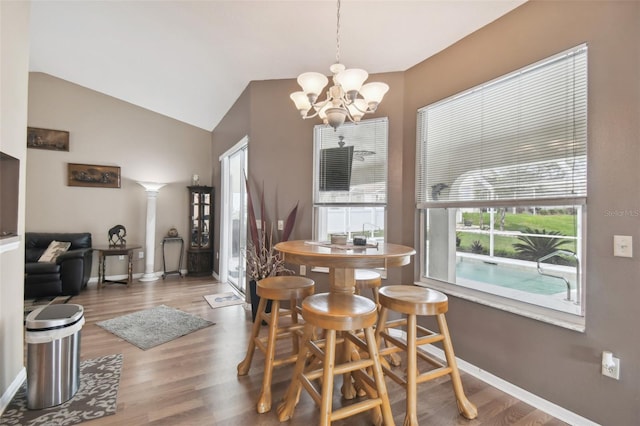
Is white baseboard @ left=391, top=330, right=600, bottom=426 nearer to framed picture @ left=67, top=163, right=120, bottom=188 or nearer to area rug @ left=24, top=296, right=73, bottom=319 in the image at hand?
area rug @ left=24, top=296, right=73, bottom=319

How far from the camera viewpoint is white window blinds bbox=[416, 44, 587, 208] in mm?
1768

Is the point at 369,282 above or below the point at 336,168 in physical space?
below

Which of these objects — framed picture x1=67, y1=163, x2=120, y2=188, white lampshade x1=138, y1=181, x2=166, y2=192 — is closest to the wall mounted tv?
white lampshade x1=138, y1=181, x2=166, y2=192

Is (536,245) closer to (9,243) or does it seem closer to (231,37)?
(231,37)

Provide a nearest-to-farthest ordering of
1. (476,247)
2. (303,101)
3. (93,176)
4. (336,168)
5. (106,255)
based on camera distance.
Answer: (303,101), (476,247), (336,168), (106,255), (93,176)

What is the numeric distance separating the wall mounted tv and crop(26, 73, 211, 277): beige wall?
3.51 meters

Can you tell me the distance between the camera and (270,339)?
1.95 meters

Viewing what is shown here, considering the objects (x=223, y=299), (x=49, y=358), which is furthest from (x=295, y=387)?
(x=223, y=299)

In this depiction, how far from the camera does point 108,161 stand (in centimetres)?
507

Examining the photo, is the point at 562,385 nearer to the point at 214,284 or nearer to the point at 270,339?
the point at 270,339

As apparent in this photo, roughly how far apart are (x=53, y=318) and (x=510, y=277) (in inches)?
124

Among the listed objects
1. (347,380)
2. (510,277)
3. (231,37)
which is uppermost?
(231,37)

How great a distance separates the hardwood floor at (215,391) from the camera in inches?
68.2

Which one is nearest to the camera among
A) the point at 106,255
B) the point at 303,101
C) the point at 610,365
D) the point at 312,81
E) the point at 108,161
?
the point at 610,365
